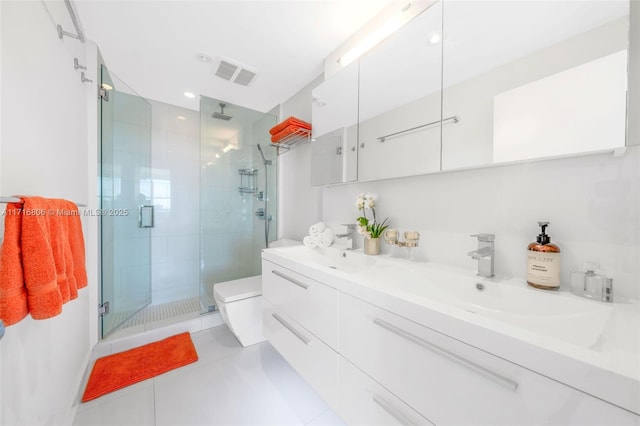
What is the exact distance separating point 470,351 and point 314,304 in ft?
2.13

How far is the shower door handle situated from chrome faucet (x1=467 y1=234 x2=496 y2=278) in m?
2.96

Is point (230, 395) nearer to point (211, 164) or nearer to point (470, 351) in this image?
point (470, 351)

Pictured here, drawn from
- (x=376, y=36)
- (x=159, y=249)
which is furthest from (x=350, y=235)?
(x=159, y=249)

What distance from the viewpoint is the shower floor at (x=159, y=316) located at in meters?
1.97

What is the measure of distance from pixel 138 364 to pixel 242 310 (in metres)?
0.78

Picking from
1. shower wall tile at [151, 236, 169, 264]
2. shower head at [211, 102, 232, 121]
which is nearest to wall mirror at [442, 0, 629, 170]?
shower head at [211, 102, 232, 121]

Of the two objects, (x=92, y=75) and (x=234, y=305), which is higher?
(x=92, y=75)

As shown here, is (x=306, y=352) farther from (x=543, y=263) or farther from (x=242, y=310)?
(x=543, y=263)

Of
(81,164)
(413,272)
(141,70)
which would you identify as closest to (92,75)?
(141,70)

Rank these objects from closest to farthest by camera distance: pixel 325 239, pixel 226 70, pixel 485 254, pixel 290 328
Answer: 1. pixel 485 254
2. pixel 290 328
3. pixel 325 239
4. pixel 226 70

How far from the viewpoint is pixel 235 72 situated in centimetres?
199

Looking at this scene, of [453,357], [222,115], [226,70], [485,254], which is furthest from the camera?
[222,115]

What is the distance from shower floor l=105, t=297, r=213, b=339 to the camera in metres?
1.97

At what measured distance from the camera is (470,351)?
0.57 meters
